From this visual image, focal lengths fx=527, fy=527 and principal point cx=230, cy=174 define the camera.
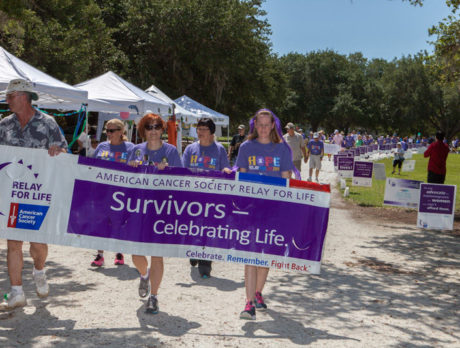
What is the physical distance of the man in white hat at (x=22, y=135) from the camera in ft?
16.6

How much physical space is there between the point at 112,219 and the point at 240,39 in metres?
34.4

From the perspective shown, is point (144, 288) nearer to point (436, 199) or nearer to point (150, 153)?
point (150, 153)

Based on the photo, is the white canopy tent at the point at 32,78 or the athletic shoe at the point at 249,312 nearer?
the athletic shoe at the point at 249,312

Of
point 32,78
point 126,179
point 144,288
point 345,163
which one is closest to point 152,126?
point 126,179

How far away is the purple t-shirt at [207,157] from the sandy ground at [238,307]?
1.46m

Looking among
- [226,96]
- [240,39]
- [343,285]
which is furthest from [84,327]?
[226,96]

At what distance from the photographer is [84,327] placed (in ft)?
15.6

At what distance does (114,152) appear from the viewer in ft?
22.4

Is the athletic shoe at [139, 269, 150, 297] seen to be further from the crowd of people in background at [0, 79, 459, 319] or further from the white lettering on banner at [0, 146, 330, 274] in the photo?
the white lettering on banner at [0, 146, 330, 274]

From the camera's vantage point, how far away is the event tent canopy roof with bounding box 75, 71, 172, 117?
13.8 metres

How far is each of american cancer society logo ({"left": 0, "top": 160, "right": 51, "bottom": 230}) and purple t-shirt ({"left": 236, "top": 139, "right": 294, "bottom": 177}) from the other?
6.73ft

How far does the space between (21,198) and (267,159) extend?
2.49 meters

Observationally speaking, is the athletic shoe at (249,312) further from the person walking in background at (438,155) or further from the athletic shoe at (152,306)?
the person walking in background at (438,155)

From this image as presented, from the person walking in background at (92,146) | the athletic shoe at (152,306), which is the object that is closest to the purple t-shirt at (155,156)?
the athletic shoe at (152,306)
